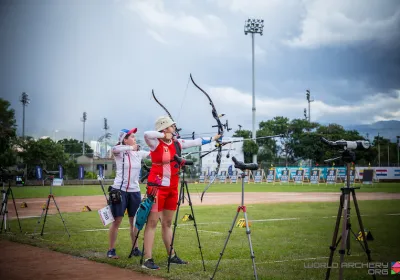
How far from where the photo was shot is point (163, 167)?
7.98 meters

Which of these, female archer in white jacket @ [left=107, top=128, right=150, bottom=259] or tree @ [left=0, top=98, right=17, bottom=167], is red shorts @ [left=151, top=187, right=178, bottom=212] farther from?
tree @ [left=0, top=98, right=17, bottom=167]

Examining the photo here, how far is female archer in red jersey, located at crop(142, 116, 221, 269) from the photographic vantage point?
25.8ft

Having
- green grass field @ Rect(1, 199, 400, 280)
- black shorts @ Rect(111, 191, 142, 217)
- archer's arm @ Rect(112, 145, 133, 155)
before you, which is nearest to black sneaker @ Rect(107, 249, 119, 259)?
green grass field @ Rect(1, 199, 400, 280)

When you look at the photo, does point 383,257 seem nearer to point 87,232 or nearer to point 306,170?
point 87,232

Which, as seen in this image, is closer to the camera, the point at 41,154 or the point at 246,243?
the point at 246,243

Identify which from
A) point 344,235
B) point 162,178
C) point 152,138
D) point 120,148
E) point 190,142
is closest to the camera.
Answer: point 344,235

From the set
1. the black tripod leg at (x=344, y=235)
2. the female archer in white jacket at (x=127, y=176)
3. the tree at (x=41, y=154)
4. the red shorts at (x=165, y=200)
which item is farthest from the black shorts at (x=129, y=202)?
the tree at (x=41, y=154)

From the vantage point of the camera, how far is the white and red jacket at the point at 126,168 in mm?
9172

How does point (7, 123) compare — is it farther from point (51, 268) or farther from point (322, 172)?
point (51, 268)

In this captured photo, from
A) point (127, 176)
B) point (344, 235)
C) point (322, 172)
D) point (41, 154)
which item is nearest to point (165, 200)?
point (127, 176)

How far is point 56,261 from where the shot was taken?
851 cm

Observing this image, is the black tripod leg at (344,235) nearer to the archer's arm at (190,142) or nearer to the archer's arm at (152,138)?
the archer's arm at (190,142)

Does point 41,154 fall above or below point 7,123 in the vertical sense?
below

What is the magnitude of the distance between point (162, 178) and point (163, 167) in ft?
0.64
